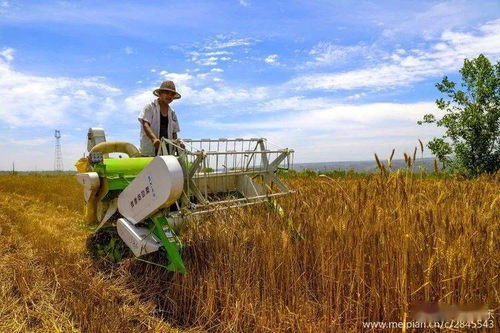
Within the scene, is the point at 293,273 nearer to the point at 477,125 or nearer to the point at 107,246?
the point at 107,246

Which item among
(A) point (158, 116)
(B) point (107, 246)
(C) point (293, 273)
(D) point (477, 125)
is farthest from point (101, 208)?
(D) point (477, 125)

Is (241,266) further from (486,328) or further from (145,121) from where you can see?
(145,121)

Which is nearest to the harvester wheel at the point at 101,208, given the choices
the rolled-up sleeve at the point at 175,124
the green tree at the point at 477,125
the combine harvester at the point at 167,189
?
the combine harvester at the point at 167,189

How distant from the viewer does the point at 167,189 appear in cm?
383

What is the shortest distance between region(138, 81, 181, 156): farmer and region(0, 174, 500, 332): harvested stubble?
1766mm

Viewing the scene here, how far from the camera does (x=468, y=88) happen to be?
17.5 m

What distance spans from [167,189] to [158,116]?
249 centimetres

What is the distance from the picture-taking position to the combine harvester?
3.96m

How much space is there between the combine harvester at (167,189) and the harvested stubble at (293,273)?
297 millimetres

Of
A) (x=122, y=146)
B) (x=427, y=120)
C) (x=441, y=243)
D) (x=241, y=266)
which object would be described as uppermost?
(x=427, y=120)

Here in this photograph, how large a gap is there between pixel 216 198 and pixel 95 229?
177 cm

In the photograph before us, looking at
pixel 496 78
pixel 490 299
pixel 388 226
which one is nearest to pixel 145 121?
pixel 388 226

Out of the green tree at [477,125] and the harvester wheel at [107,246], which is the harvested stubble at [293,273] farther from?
the green tree at [477,125]

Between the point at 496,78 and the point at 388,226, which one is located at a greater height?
the point at 496,78
